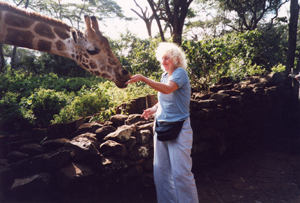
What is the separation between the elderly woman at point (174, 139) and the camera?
2.35 m

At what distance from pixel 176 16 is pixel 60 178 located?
8.78 m

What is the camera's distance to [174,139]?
2463 mm

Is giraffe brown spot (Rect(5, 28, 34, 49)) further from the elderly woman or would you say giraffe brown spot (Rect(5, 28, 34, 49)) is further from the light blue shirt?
the light blue shirt

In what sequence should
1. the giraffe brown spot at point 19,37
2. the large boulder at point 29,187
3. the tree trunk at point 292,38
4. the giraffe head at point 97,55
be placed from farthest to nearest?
the tree trunk at point 292,38, the giraffe head at point 97,55, the giraffe brown spot at point 19,37, the large boulder at point 29,187

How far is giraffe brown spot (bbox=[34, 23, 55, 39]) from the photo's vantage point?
3377 millimetres

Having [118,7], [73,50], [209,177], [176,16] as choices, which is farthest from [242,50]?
[118,7]

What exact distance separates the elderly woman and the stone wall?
655 mm

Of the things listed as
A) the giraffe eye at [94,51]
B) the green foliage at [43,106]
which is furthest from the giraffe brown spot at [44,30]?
the green foliage at [43,106]

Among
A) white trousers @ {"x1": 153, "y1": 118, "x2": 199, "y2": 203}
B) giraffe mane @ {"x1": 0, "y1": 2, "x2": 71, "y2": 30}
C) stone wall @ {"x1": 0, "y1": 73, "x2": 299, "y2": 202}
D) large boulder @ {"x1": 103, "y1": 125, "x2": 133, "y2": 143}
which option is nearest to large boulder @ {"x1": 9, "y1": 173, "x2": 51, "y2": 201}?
stone wall @ {"x1": 0, "y1": 73, "x2": 299, "y2": 202}

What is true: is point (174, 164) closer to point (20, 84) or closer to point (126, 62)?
point (20, 84)

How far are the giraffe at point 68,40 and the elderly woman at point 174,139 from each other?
3.35ft

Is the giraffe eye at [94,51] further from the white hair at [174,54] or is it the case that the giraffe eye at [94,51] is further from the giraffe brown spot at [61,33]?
the white hair at [174,54]

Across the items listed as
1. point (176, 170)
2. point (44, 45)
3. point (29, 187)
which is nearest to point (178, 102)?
point (176, 170)

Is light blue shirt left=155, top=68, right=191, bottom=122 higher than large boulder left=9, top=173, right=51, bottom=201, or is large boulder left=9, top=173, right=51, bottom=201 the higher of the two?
light blue shirt left=155, top=68, right=191, bottom=122
